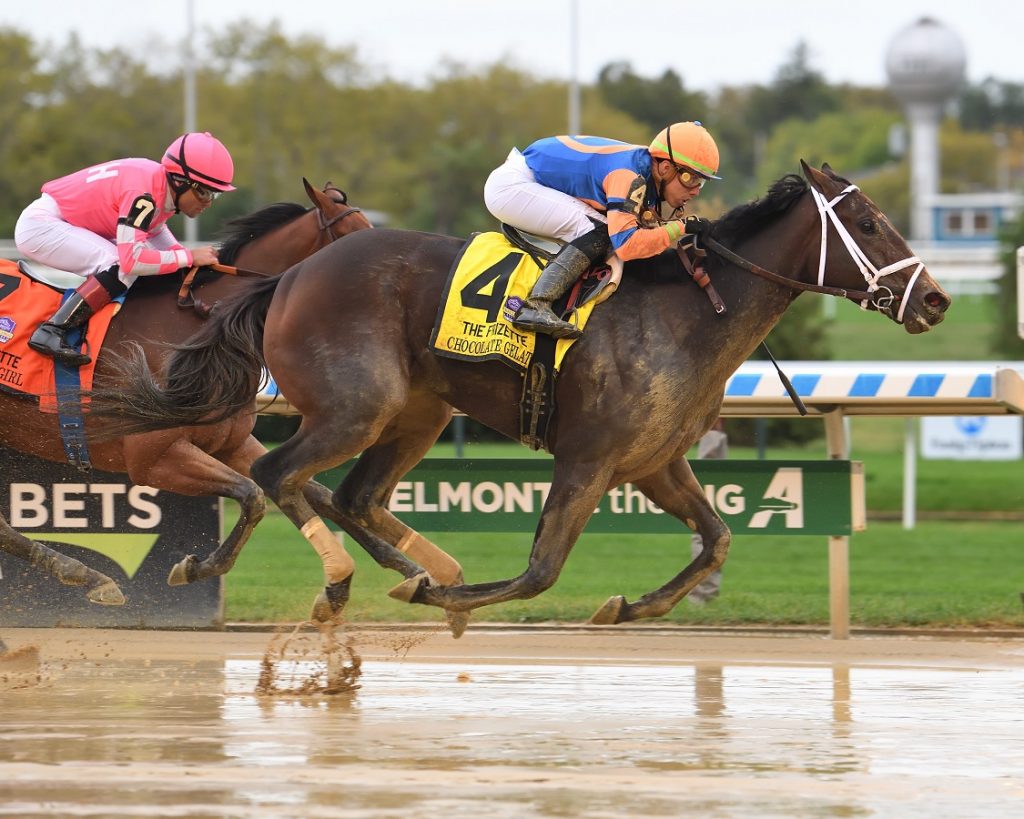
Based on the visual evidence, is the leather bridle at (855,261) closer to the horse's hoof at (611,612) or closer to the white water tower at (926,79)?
the horse's hoof at (611,612)

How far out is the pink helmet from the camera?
6.95 metres

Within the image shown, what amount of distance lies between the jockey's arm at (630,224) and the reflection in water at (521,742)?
1.56 m

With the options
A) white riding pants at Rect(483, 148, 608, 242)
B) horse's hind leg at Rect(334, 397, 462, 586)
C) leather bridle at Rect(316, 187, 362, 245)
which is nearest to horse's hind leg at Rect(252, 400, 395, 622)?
horse's hind leg at Rect(334, 397, 462, 586)

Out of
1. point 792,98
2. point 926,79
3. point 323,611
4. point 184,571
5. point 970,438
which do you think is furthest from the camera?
point 792,98

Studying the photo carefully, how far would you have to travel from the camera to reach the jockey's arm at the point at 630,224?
5969 mm

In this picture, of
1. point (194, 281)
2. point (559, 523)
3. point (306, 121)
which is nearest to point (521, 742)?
point (559, 523)

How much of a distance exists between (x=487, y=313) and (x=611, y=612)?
3.93 feet

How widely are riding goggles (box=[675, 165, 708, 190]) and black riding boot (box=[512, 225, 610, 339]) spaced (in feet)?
1.08

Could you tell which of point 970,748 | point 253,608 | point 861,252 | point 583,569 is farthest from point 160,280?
point 583,569

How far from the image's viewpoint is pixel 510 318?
6008 millimetres

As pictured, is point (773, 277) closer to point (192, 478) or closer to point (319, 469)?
point (319, 469)

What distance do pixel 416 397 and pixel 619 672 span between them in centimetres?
133

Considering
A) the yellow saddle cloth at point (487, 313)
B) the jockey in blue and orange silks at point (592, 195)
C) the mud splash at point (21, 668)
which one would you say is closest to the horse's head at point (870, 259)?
the jockey in blue and orange silks at point (592, 195)

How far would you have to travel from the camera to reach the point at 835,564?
782cm
